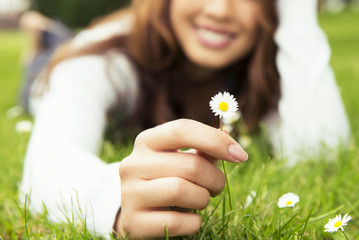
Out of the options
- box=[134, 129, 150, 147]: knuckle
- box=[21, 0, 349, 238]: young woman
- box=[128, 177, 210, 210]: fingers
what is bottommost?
box=[128, 177, 210, 210]: fingers

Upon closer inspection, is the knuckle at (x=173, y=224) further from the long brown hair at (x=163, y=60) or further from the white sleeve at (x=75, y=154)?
the long brown hair at (x=163, y=60)

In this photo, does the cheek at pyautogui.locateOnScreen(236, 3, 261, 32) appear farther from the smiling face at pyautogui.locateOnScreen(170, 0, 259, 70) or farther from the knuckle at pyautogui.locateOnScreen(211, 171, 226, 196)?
the knuckle at pyautogui.locateOnScreen(211, 171, 226, 196)

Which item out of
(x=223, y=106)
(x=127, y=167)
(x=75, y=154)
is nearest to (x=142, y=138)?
(x=127, y=167)

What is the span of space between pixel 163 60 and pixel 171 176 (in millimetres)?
1312

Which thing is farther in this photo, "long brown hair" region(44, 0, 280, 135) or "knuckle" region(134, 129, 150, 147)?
"long brown hair" region(44, 0, 280, 135)

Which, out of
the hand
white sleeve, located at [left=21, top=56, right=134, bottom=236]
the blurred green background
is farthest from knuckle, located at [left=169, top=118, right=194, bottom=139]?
the blurred green background

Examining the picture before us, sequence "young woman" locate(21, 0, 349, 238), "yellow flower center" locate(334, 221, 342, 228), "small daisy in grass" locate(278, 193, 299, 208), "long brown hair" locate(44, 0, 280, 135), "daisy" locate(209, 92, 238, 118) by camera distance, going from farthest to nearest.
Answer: "long brown hair" locate(44, 0, 280, 135) → "young woman" locate(21, 0, 349, 238) → "small daisy in grass" locate(278, 193, 299, 208) → "yellow flower center" locate(334, 221, 342, 228) → "daisy" locate(209, 92, 238, 118)

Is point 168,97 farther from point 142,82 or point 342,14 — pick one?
point 342,14

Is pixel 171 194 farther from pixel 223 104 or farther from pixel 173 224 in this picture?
pixel 223 104

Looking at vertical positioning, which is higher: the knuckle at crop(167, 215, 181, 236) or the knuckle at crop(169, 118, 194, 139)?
the knuckle at crop(169, 118, 194, 139)

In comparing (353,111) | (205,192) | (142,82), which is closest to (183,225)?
(205,192)

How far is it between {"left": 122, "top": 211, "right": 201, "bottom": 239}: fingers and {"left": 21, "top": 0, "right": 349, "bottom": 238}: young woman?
10cm

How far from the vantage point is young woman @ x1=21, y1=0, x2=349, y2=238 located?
113 centimetres

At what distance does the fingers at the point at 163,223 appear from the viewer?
2.45ft
